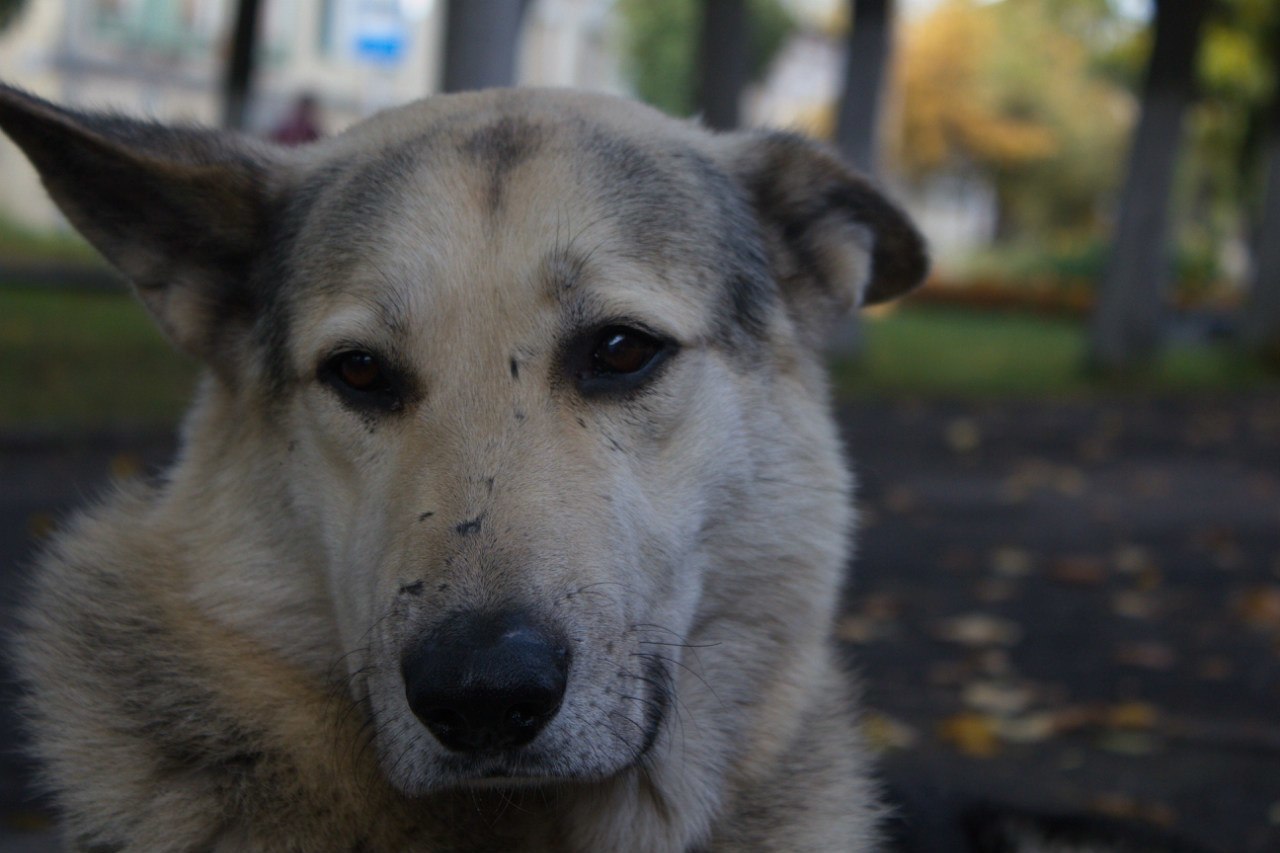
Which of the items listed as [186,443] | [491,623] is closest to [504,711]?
[491,623]

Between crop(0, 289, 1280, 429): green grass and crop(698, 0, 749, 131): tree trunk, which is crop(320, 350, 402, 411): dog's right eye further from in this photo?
crop(698, 0, 749, 131): tree trunk

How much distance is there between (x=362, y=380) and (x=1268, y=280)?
22.3 metres

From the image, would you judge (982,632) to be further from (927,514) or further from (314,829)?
(314,829)

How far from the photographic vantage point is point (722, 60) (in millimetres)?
14516

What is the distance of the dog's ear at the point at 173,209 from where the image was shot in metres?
2.99

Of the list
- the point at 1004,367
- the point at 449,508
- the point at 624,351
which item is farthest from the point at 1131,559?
the point at 1004,367

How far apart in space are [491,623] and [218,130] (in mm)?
1711

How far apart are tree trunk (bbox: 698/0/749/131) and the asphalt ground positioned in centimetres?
367

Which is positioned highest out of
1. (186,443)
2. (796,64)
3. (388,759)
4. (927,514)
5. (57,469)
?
(186,443)

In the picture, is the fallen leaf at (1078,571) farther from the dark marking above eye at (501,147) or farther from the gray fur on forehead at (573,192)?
the dark marking above eye at (501,147)

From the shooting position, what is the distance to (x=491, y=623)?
7.88 feet

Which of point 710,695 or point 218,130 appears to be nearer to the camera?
point 710,695

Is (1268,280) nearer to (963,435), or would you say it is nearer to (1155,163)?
(1155,163)

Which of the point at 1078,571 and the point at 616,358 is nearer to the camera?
the point at 616,358
